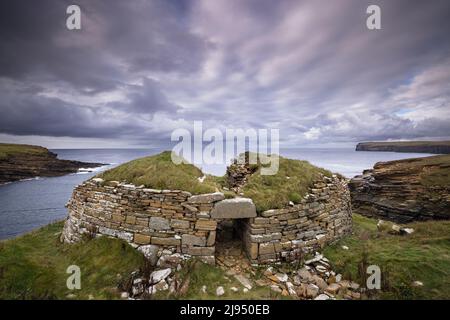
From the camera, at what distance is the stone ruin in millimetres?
7332

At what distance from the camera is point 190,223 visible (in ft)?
24.1

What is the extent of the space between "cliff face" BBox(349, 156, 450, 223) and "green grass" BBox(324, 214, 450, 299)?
998cm

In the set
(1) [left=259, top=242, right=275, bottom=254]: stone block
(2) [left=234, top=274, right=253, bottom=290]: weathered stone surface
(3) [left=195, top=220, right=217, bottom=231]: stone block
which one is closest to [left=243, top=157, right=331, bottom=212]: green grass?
(1) [left=259, top=242, right=275, bottom=254]: stone block

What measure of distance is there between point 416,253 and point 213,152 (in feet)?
29.8

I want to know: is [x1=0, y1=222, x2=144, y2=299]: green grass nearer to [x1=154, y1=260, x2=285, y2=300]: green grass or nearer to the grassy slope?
the grassy slope

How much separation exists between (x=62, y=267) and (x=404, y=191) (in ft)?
85.6

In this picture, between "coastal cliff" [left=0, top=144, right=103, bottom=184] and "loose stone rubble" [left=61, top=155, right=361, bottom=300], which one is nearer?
"loose stone rubble" [left=61, top=155, right=361, bottom=300]

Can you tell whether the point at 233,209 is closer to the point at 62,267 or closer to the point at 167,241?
the point at 167,241

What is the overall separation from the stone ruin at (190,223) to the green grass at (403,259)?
1.22 meters

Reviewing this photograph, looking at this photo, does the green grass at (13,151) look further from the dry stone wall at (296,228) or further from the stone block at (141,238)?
the dry stone wall at (296,228)

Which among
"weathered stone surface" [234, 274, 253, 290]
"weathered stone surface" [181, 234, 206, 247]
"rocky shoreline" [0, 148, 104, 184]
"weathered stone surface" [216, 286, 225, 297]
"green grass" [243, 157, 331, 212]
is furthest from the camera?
"rocky shoreline" [0, 148, 104, 184]

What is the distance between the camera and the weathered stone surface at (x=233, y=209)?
24.2 ft

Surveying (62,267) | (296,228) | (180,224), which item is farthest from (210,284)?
(62,267)

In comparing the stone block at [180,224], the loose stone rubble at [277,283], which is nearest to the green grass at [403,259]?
the loose stone rubble at [277,283]
